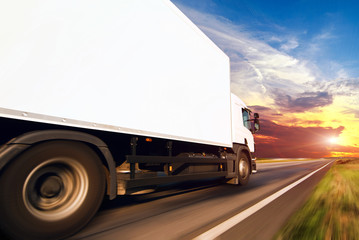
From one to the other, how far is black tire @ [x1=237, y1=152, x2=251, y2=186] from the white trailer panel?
2929 millimetres

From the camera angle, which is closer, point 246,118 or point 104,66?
point 104,66

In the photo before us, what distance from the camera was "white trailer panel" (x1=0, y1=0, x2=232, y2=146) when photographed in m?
2.72

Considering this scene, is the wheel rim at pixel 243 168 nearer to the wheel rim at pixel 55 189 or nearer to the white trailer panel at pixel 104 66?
the white trailer panel at pixel 104 66

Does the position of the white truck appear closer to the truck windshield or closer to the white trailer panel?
the white trailer panel

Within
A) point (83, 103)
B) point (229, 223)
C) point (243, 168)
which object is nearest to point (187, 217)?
point (229, 223)

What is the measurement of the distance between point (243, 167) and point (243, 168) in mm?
38

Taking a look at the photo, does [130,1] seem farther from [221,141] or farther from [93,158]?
[221,141]

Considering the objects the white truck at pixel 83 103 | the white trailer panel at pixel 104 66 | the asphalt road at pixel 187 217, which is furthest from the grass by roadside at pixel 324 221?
the white trailer panel at pixel 104 66

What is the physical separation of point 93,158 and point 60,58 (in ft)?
4.49

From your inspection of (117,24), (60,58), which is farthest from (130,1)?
(60,58)

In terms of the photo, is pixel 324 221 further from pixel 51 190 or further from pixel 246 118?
pixel 246 118

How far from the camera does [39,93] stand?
9.39 ft

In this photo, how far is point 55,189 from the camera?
318cm

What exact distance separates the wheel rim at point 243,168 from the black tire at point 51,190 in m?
5.72
